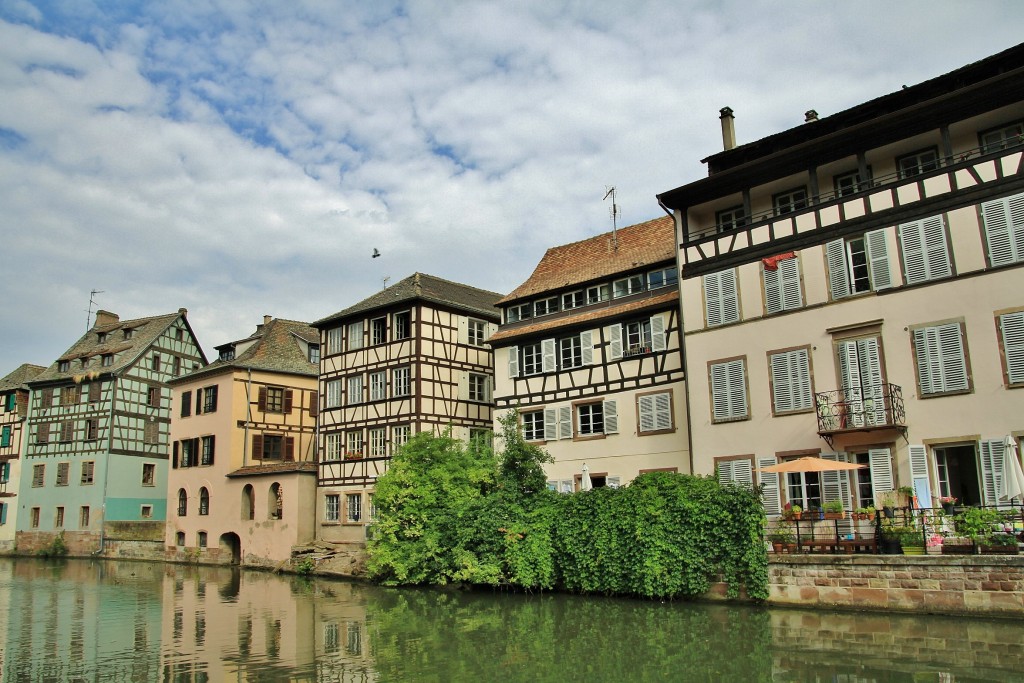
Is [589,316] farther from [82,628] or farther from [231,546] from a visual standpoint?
[231,546]

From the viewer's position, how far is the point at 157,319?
2060 inches

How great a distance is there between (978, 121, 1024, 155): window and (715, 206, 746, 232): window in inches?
256

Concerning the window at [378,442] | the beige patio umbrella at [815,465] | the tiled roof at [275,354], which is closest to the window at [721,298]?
the beige patio umbrella at [815,465]

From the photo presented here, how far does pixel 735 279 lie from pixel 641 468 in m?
6.91

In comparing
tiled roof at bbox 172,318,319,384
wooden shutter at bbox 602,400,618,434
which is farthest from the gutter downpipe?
tiled roof at bbox 172,318,319,384

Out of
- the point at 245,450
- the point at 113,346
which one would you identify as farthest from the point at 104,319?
the point at 245,450

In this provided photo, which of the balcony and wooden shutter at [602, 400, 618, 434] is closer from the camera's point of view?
the balcony

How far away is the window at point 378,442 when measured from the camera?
34.9 m

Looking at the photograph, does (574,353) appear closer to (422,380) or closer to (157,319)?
(422,380)

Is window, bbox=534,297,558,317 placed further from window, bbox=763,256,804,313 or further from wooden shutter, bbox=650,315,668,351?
window, bbox=763,256,804,313

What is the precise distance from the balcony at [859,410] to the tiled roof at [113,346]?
4075cm

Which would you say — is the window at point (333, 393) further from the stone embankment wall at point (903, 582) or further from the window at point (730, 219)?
the stone embankment wall at point (903, 582)

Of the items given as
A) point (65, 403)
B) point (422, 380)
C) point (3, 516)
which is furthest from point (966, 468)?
point (3, 516)

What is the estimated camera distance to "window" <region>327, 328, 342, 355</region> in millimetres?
38409
